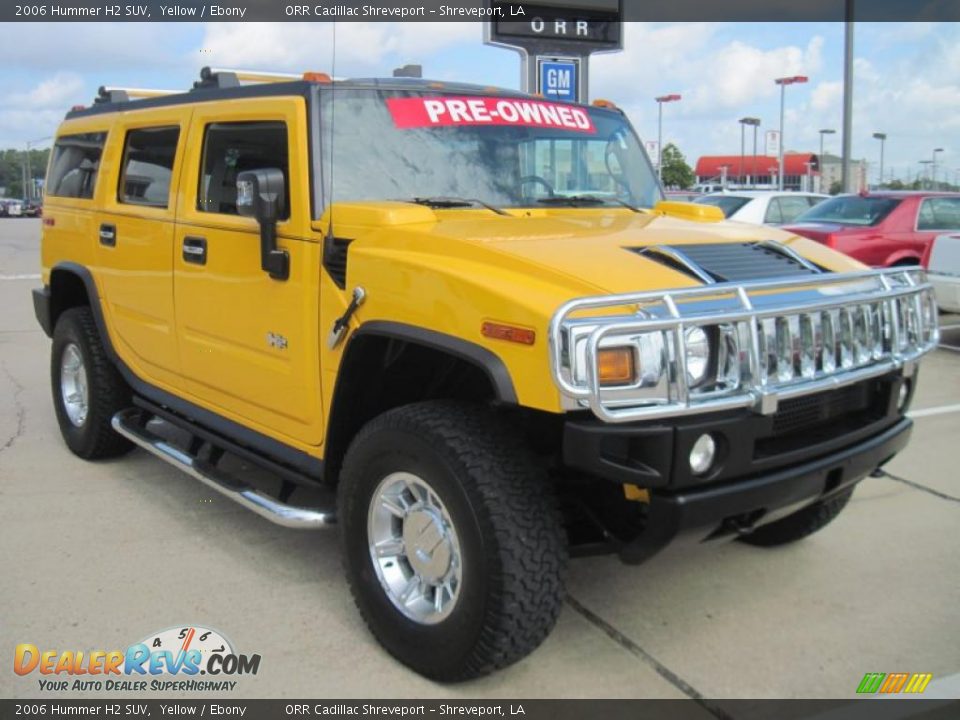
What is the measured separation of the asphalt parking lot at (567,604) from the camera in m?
3.17

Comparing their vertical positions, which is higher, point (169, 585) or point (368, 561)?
point (368, 561)

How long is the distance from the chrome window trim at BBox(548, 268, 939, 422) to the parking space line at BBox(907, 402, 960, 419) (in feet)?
12.4

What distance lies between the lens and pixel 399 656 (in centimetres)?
320

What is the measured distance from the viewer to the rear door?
448 centimetres

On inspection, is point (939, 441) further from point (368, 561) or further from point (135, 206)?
point (135, 206)

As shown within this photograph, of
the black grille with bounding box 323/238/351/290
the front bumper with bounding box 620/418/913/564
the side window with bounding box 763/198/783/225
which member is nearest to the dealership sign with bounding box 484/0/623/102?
the side window with bounding box 763/198/783/225

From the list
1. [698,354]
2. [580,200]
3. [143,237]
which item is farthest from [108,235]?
[698,354]

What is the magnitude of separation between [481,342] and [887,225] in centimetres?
920

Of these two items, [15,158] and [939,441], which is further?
[15,158]

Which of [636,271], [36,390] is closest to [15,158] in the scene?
[36,390]

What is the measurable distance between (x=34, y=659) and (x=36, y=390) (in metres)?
4.78

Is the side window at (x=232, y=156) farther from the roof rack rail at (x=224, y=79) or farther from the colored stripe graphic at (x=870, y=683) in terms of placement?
the colored stripe graphic at (x=870, y=683)

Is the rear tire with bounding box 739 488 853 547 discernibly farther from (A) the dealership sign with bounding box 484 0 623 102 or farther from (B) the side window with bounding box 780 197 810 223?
(B) the side window with bounding box 780 197 810 223
